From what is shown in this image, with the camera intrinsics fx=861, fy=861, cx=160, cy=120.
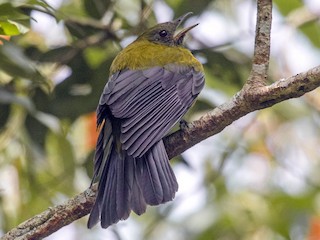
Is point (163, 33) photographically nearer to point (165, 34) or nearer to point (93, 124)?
point (165, 34)

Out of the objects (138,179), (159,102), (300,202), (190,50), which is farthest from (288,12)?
(138,179)

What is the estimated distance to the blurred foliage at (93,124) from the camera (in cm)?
485

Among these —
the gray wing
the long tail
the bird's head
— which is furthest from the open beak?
the long tail

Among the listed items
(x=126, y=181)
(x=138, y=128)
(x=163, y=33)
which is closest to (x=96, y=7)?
(x=163, y=33)

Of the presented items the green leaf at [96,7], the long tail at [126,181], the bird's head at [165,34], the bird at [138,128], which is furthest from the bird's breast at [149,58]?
the long tail at [126,181]

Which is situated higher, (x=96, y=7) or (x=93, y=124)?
(x=96, y=7)

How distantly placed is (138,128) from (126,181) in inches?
10.1

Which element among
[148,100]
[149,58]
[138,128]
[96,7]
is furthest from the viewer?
[96,7]

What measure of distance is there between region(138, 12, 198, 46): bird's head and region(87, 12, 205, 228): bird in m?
0.37

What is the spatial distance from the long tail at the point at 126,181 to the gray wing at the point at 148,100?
0.34 ft

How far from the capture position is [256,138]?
243 inches

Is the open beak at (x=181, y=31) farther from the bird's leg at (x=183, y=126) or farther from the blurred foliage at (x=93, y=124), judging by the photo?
the bird's leg at (x=183, y=126)

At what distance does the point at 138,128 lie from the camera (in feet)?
13.3

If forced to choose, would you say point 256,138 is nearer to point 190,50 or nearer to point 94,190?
point 190,50
